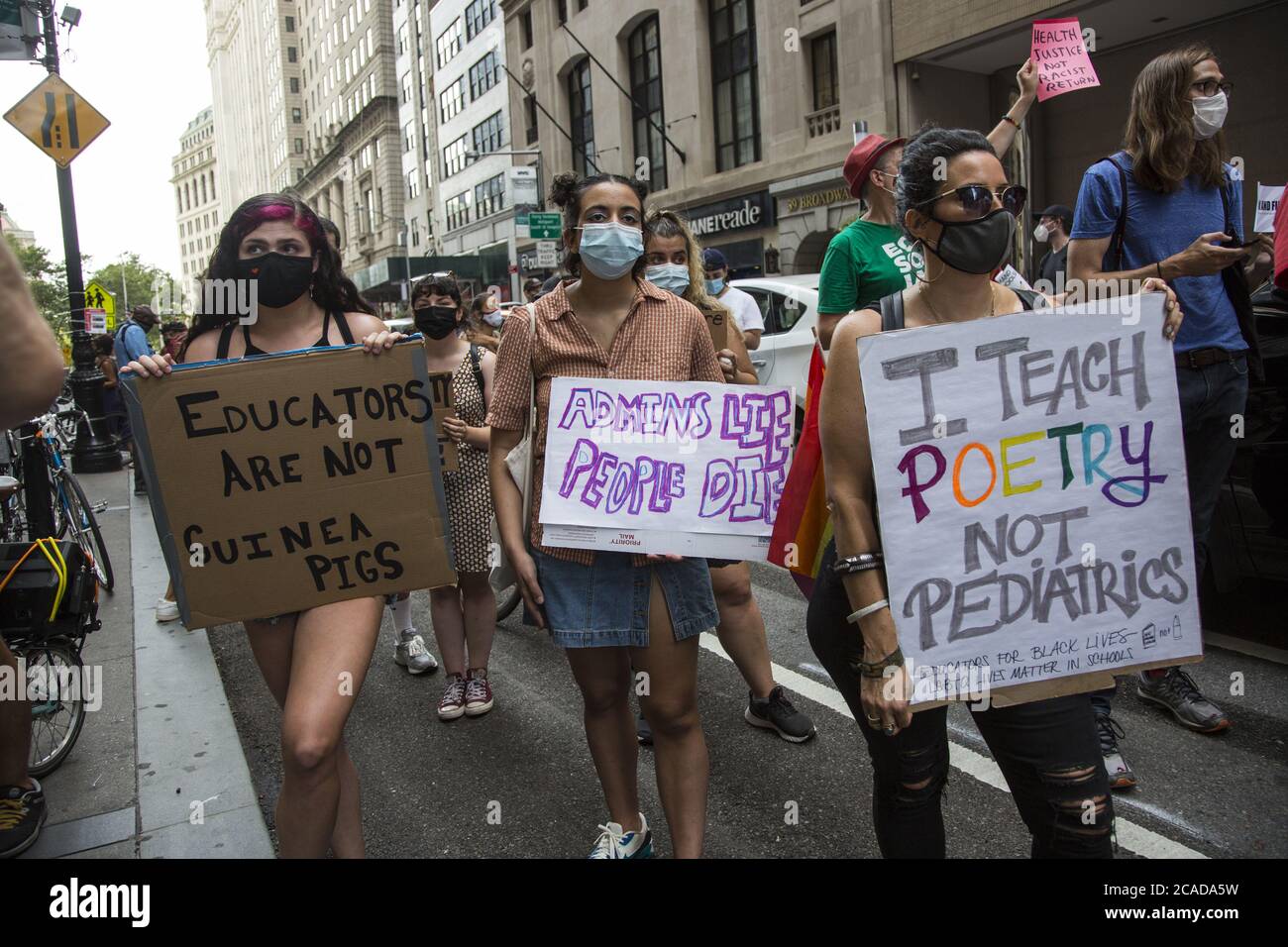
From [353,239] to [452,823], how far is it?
260 feet

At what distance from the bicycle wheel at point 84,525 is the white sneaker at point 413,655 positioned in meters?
2.66

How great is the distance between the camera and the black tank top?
269cm

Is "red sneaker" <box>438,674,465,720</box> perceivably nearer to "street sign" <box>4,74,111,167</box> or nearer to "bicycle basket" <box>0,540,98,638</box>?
"bicycle basket" <box>0,540,98,638</box>

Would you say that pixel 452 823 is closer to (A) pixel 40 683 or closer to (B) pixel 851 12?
(A) pixel 40 683

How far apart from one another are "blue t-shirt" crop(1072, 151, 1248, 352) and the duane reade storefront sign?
19758 mm

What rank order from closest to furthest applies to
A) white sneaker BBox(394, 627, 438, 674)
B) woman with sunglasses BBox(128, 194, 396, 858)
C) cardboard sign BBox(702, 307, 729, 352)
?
woman with sunglasses BBox(128, 194, 396, 858) → cardboard sign BBox(702, 307, 729, 352) → white sneaker BBox(394, 627, 438, 674)

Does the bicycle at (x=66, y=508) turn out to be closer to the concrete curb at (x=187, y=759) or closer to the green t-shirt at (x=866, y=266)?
the concrete curb at (x=187, y=759)

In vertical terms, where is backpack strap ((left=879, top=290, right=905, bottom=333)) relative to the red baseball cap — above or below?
below

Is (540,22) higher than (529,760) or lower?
higher

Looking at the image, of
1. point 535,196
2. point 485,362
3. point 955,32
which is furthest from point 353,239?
point 485,362

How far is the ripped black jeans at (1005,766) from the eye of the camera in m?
1.95

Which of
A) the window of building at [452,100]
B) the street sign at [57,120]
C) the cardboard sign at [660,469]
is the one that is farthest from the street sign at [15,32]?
the window of building at [452,100]

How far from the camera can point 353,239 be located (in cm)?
7650

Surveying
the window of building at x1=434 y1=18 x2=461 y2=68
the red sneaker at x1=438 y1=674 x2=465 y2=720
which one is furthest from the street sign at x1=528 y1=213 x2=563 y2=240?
the window of building at x1=434 y1=18 x2=461 y2=68
